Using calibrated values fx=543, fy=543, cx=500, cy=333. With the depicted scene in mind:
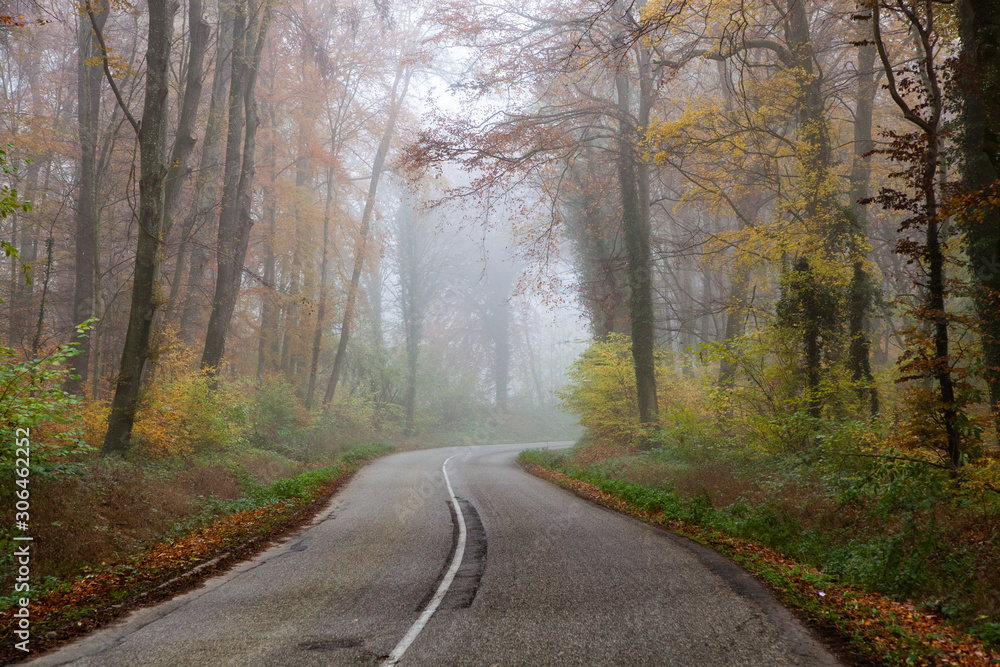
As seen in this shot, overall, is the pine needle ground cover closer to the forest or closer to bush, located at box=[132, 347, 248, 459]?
the forest

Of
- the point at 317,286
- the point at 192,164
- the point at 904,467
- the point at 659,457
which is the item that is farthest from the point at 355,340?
the point at 904,467

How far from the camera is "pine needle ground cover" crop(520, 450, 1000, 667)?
14.0 ft

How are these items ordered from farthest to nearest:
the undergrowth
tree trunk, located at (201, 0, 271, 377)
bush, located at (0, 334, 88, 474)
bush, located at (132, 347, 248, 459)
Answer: tree trunk, located at (201, 0, 271, 377) < bush, located at (132, 347, 248, 459) < bush, located at (0, 334, 88, 474) < the undergrowth

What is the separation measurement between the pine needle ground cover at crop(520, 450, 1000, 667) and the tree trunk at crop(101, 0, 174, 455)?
374 inches

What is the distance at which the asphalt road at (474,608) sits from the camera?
414 cm

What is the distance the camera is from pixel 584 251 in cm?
2275

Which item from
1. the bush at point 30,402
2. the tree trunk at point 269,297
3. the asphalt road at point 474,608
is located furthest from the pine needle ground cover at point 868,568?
the tree trunk at point 269,297

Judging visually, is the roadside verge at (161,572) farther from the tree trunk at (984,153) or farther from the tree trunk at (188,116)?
the tree trunk at (984,153)

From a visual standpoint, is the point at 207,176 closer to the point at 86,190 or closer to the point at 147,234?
the point at 86,190

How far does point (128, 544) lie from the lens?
6.94 m

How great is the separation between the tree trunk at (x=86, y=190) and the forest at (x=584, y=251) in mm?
126

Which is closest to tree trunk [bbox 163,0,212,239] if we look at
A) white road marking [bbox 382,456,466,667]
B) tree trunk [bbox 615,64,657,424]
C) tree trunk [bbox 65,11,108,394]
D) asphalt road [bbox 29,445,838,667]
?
tree trunk [bbox 65,11,108,394]

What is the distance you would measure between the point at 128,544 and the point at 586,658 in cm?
613

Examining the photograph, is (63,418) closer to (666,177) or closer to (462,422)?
(666,177)
